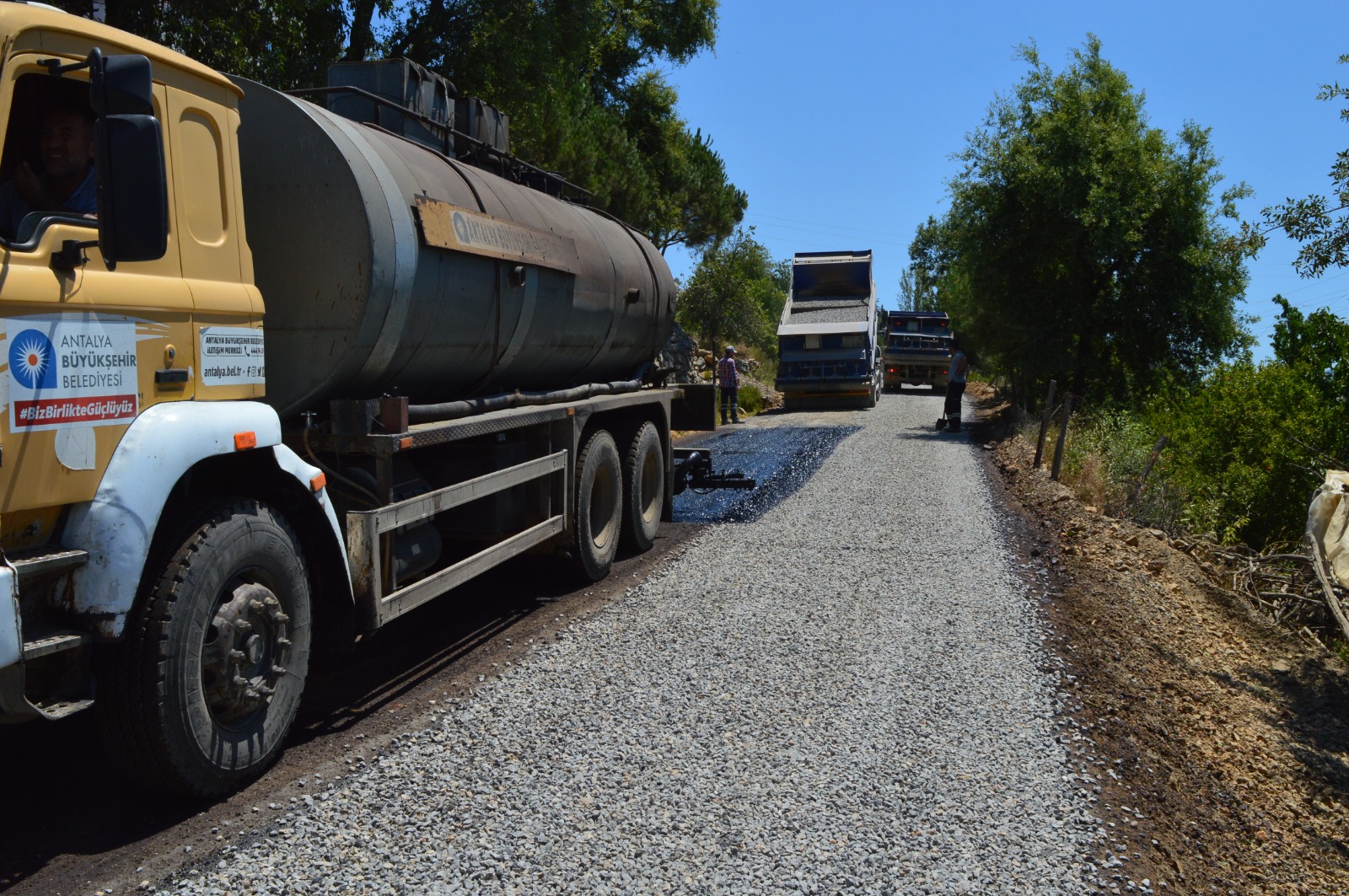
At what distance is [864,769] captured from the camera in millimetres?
4281

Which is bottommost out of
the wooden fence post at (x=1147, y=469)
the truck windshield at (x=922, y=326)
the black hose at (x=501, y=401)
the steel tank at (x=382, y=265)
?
the wooden fence post at (x=1147, y=469)

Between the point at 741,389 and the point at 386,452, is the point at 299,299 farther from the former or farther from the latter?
the point at 741,389

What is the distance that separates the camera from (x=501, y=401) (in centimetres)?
625

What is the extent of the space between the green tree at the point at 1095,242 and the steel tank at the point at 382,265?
48.9 ft

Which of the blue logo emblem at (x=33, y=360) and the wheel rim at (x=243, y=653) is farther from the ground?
the blue logo emblem at (x=33, y=360)

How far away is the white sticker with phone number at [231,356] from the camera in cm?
385

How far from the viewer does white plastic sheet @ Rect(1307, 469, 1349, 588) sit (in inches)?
279

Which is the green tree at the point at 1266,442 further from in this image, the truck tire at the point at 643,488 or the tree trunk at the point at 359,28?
the tree trunk at the point at 359,28

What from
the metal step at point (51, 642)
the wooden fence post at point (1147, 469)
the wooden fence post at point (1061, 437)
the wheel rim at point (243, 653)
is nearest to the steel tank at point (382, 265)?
the wheel rim at point (243, 653)

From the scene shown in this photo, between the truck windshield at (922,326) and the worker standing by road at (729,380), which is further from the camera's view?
the truck windshield at (922,326)

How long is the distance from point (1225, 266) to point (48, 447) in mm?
19767

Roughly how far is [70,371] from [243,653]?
1.25 meters

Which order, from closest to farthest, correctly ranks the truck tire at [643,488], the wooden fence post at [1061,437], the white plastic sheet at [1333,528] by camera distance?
1. the white plastic sheet at [1333,528]
2. the truck tire at [643,488]
3. the wooden fence post at [1061,437]

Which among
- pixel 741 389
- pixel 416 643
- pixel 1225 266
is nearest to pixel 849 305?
pixel 741 389
